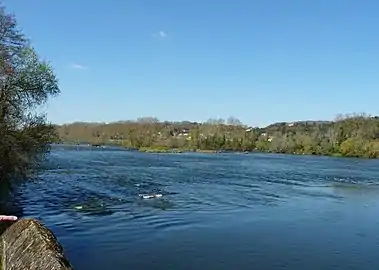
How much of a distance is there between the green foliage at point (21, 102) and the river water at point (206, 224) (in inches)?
123

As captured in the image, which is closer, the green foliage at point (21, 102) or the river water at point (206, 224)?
the river water at point (206, 224)

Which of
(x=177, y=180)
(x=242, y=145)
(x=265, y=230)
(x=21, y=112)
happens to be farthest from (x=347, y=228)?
(x=242, y=145)

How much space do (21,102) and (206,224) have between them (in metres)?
13.4

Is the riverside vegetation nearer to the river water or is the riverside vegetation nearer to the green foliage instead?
the river water

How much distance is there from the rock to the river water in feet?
12.2

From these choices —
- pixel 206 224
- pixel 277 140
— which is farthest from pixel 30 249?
pixel 277 140

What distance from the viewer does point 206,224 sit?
26.1 m

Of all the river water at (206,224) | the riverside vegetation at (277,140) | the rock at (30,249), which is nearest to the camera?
the rock at (30,249)

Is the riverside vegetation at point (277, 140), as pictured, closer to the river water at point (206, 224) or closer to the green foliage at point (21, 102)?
the river water at point (206, 224)

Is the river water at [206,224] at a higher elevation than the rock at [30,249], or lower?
lower

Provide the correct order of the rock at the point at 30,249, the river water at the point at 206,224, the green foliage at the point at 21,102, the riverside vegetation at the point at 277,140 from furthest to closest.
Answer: the riverside vegetation at the point at 277,140
the green foliage at the point at 21,102
the river water at the point at 206,224
the rock at the point at 30,249

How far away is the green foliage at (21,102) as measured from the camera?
26.8m

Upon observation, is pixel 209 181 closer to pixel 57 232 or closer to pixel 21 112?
pixel 21 112

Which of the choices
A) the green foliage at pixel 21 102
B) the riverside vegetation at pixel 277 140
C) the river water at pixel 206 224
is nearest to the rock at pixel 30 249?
the river water at pixel 206 224
